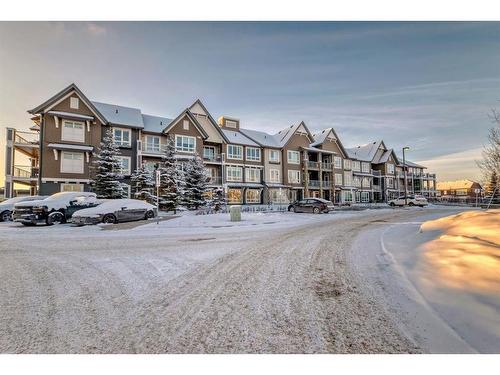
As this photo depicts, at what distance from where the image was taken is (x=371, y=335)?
299 centimetres

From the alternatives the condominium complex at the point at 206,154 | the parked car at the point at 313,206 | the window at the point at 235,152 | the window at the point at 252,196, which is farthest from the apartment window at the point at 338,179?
the parked car at the point at 313,206

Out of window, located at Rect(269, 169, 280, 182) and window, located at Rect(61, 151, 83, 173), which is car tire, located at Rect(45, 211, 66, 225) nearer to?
window, located at Rect(61, 151, 83, 173)

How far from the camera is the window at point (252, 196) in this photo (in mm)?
34281

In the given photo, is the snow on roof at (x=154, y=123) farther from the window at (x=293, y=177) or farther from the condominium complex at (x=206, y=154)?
the window at (x=293, y=177)

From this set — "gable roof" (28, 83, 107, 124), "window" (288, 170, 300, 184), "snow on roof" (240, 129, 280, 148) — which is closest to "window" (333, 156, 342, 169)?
"window" (288, 170, 300, 184)

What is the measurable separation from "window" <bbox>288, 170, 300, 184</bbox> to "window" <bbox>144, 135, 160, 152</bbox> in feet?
62.6

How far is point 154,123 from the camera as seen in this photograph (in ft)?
96.7

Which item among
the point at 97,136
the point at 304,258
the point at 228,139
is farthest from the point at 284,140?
the point at 304,258

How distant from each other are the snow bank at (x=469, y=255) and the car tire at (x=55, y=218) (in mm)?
17759

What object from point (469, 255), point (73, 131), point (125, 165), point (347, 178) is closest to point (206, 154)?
point (125, 165)

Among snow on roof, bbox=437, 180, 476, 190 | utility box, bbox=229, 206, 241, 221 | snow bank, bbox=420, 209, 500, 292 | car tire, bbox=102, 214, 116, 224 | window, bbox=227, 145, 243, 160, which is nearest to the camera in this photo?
snow bank, bbox=420, 209, 500, 292

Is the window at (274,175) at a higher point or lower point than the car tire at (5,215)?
higher

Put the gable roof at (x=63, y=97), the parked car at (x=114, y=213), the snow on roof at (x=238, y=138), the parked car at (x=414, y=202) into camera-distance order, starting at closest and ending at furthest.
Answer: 1. the parked car at (x=114, y=213)
2. the gable roof at (x=63, y=97)
3. the snow on roof at (x=238, y=138)
4. the parked car at (x=414, y=202)

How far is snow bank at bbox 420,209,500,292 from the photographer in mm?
4281
